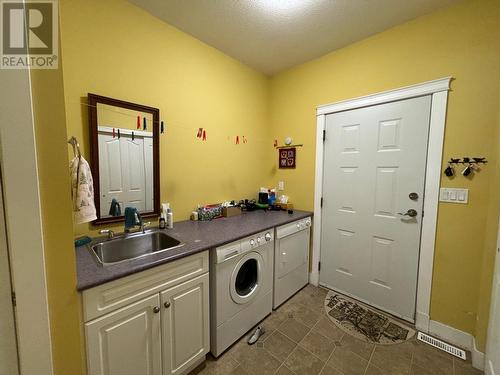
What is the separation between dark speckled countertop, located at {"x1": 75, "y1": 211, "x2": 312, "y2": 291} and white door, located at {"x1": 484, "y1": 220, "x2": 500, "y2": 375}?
1395 mm

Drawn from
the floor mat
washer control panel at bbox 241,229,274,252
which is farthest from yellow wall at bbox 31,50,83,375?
the floor mat

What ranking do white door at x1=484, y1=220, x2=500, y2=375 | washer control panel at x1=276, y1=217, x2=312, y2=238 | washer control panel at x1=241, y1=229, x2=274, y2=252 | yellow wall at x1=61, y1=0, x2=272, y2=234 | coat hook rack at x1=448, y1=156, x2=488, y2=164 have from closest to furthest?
1. white door at x1=484, y1=220, x2=500, y2=375
2. yellow wall at x1=61, y1=0, x2=272, y2=234
3. coat hook rack at x1=448, y1=156, x2=488, y2=164
4. washer control panel at x1=241, y1=229, x2=274, y2=252
5. washer control panel at x1=276, y1=217, x2=312, y2=238

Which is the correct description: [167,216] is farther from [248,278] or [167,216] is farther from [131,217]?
[248,278]

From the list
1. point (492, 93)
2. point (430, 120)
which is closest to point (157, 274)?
point (430, 120)

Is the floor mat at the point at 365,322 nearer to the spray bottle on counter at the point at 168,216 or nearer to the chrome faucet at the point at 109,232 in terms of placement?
the spray bottle on counter at the point at 168,216

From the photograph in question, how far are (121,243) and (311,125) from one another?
7.26ft

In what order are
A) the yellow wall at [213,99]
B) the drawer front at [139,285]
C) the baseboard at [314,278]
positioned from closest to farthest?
the yellow wall at [213,99], the drawer front at [139,285], the baseboard at [314,278]

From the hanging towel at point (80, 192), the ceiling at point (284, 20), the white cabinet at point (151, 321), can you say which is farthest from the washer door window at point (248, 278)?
the ceiling at point (284, 20)

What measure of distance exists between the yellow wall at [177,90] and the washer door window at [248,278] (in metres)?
0.78

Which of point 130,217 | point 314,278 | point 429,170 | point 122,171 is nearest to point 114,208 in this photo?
point 130,217

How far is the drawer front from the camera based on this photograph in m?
0.94

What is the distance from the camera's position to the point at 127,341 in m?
1.07

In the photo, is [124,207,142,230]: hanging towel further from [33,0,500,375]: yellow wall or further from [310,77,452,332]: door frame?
[310,77,452,332]: door frame

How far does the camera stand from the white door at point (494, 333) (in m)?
1.17
